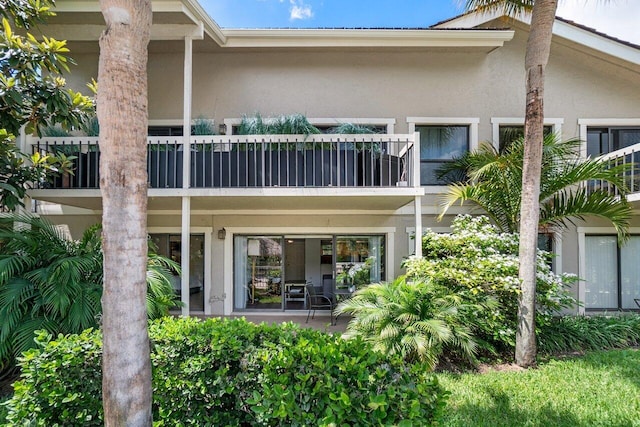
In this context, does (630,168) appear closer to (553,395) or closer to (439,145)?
(439,145)

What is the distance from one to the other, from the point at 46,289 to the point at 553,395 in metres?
7.23

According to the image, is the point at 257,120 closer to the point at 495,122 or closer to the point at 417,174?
the point at 417,174

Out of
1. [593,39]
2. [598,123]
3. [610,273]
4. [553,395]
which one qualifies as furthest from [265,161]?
[610,273]

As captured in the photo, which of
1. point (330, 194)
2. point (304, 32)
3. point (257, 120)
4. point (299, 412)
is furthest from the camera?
point (304, 32)

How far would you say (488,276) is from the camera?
19.1 ft

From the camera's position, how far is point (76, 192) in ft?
21.6

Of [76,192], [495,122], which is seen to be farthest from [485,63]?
[76,192]

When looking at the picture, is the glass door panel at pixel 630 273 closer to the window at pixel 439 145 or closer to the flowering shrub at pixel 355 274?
the window at pixel 439 145

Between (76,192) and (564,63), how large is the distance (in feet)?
39.0

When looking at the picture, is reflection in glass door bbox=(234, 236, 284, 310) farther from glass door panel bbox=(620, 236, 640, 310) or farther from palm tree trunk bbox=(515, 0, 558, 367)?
glass door panel bbox=(620, 236, 640, 310)

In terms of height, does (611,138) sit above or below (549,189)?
above

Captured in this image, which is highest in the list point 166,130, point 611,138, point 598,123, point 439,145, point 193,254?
point 598,123

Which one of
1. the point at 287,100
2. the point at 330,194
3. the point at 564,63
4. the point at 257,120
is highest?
the point at 564,63

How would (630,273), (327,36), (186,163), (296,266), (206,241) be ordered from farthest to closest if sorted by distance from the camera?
(296,266) → (206,241) → (630,273) → (327,36) → (186,163)
